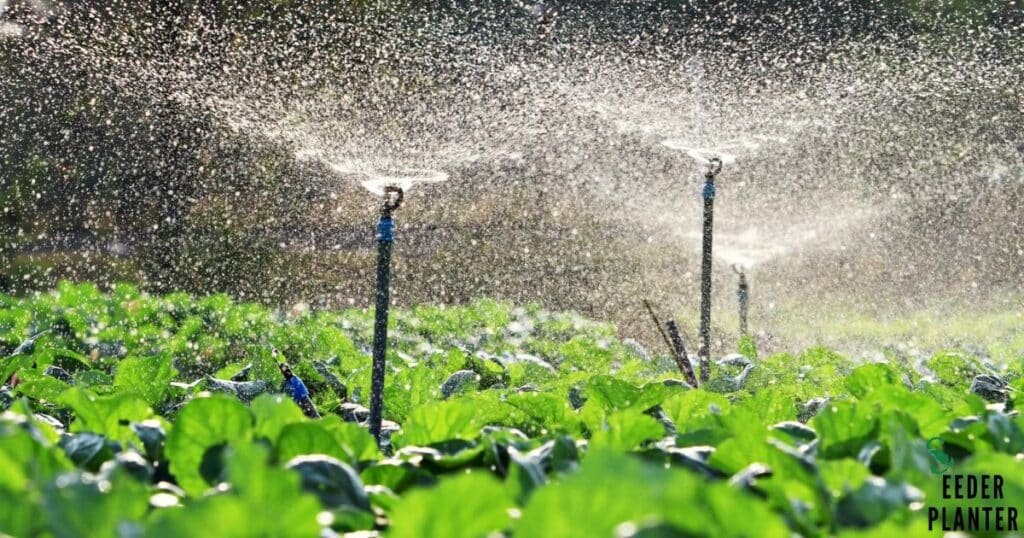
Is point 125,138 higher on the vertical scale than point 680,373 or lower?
higher

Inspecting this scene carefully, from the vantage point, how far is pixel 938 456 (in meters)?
1.50

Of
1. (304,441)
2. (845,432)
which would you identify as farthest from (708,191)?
(304,441)

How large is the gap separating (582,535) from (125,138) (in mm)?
11863

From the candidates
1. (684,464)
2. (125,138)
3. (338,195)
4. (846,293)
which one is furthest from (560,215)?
(684,464)

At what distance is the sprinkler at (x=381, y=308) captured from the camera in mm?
2459

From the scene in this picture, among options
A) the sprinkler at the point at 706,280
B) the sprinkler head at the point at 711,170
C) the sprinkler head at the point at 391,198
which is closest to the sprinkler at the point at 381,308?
the sprinkler head at the point at 391,198

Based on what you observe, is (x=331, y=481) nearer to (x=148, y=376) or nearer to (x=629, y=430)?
(x=629, y=430)

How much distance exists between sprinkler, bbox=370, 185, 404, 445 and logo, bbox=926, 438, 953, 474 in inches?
51.0

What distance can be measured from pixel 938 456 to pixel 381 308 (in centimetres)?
151

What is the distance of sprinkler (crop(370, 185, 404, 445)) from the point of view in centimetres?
246

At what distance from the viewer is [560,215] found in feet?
41.3

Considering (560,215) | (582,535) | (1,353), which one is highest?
(560,215)

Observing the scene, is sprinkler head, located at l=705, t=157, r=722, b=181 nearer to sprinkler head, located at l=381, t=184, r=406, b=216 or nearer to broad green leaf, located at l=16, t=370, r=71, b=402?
sprinkler head, located at l=381, t=184, r=406, b=216

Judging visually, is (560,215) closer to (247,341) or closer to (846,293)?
(846,293)
